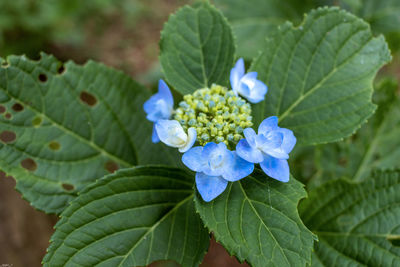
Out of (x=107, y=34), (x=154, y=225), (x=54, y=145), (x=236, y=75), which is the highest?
(x=236, y=75)

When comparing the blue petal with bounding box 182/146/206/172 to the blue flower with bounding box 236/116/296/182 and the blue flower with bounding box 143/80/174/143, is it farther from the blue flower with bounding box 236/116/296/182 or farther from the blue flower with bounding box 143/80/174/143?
the blue flower with bounding box 143/80/174/143

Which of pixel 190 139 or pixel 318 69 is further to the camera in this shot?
pixel 318 69

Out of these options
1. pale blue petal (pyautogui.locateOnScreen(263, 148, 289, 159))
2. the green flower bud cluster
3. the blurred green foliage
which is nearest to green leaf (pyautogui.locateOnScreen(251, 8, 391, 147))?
the green flower bud cluster

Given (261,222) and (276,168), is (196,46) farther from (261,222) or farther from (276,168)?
(261,222)

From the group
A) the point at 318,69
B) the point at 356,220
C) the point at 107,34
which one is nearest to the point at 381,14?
the point at 318,69

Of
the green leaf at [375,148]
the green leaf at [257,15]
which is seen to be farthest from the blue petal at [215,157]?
the green leaf at [257,15]

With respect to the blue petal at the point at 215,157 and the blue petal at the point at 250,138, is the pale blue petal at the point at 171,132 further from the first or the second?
the blue petal at the point at 250,138
